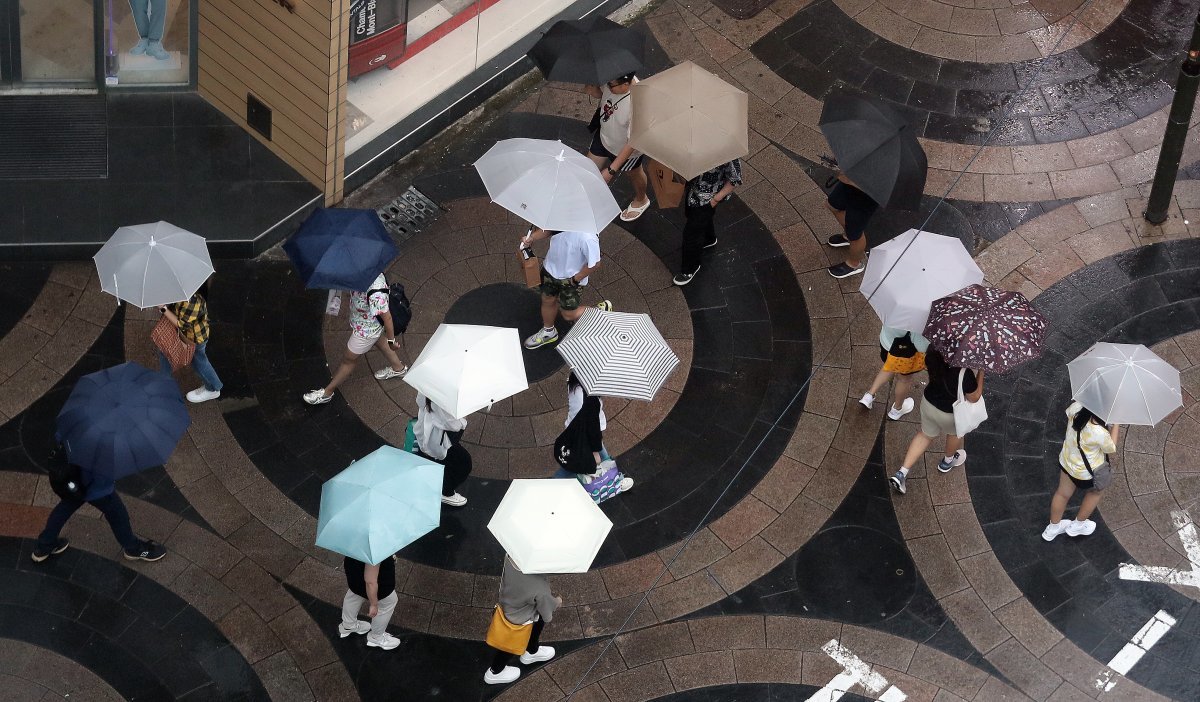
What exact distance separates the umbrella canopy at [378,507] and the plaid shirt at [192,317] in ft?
8.72

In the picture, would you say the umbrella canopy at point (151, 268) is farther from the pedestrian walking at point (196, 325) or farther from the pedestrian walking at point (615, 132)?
the pedestrian walking at point (615, 132)

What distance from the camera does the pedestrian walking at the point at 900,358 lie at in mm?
12555

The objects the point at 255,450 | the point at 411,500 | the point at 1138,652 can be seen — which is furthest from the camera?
the point at 255,450

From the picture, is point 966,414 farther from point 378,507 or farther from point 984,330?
point 378,507

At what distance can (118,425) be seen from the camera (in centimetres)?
1063

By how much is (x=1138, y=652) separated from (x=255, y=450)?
8.23 metres

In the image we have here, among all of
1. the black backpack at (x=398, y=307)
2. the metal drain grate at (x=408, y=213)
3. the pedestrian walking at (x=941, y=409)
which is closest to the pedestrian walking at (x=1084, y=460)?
the pedestrian walking at (x=941, y=409)

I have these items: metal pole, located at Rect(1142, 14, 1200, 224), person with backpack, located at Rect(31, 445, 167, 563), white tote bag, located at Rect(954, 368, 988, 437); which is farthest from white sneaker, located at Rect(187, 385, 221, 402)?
metal pole, located at Rect(1142, 14, 1200, 224)

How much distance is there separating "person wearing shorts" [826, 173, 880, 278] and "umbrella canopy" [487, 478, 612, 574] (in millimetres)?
4893

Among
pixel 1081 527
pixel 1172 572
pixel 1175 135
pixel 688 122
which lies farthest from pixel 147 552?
pixel 1175 135

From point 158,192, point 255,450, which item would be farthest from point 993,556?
point 158,192

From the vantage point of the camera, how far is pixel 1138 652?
39.8ft

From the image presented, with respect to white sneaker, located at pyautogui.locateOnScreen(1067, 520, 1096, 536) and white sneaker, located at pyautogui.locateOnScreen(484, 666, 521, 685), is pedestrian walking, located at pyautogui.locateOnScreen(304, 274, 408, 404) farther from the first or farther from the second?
white sneaker, located at pyautogui.locateOnScreen(1067, 520, 1096, 536)

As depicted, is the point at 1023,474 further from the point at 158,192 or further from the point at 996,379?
the point at 158,192
